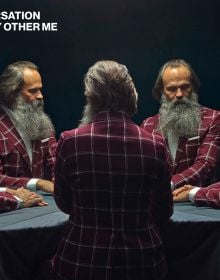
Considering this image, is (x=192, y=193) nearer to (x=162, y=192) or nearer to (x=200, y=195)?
(x=200, y=195)

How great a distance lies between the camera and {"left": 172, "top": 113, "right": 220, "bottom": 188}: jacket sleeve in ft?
11.2

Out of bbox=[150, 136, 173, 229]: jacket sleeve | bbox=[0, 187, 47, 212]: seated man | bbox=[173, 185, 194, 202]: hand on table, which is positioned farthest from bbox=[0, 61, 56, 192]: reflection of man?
bbox=[150, 136, 173, 229]: jacket sleeve

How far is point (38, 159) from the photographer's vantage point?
11.9 feet

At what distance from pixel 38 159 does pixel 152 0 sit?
147 cm

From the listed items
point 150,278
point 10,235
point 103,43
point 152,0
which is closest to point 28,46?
point 103,43

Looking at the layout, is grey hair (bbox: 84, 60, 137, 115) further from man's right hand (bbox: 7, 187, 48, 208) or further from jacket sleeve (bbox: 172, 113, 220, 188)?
jacket sleeve (bbox: 172, 113, 220, 188)

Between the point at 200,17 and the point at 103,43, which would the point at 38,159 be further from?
the point at 200,17

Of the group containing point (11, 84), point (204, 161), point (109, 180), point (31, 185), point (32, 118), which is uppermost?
point (11, 84)

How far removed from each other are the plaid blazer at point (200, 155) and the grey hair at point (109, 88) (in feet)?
3.65

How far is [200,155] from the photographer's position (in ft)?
11.5

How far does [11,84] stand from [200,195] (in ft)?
4.55

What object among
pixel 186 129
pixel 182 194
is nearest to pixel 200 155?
pixel 186 129

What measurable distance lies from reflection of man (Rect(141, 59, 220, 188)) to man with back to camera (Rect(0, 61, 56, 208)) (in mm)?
723

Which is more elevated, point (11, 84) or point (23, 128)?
point (11, 84)
